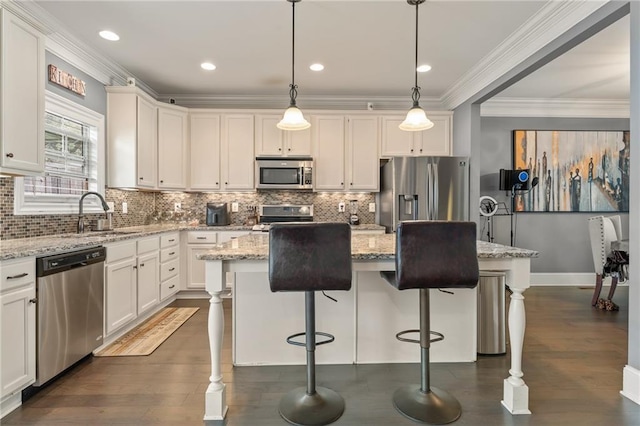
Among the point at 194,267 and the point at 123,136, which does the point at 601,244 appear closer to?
the point at 194,267

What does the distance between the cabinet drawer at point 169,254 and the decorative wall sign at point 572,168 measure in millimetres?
4742

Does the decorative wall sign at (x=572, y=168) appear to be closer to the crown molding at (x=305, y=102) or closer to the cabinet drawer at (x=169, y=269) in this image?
the crown molding at (x=305, y=102)

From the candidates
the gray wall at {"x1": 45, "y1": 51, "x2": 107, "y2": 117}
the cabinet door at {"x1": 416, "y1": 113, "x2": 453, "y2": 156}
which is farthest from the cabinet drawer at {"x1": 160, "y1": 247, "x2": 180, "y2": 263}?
the cabinet door at {"x1": 416, "y1": 113, "x2": 453, "y2": 156}

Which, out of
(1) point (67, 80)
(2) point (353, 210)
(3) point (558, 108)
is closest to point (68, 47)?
(1) point (67, 80)

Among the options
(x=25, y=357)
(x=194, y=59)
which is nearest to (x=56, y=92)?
(x=194, y=59)

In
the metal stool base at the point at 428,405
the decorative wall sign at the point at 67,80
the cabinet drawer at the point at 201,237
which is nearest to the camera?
the metal stool base at the point at 428,405

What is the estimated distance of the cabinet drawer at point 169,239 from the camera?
3.63 metres

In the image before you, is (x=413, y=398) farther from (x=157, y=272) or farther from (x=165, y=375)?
(x=157, y=272)

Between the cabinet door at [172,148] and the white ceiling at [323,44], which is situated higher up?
the white ceiling at [323,44]

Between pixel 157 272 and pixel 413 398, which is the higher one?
pixel 157 272

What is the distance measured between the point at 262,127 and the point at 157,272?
2.24 metres

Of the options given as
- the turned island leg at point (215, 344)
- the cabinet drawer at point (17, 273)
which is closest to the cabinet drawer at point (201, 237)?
the cabinet drawer at point (17, 273)

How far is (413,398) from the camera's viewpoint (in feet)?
6.24

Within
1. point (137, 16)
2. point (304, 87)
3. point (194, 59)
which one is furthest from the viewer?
point (304, 87)
